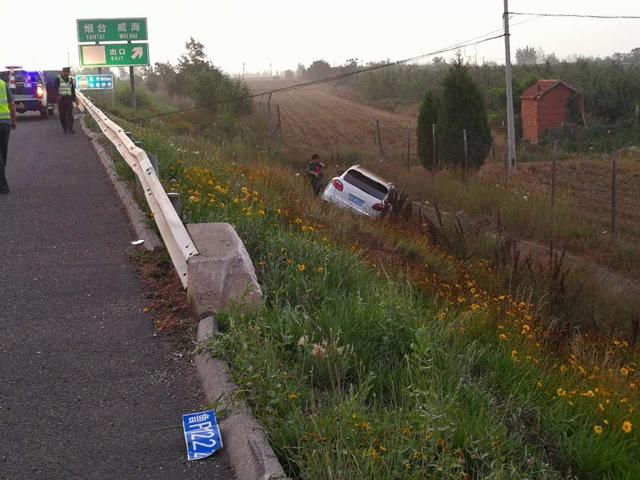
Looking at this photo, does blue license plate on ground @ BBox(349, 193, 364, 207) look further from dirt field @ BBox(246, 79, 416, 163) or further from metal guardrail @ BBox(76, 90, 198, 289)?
dirt field @ BBox(246, 79, 416, 163)

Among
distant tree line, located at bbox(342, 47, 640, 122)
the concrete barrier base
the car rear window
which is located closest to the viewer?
the concrete barrier base

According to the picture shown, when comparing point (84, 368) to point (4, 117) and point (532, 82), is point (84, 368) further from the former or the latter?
point (532, 82)

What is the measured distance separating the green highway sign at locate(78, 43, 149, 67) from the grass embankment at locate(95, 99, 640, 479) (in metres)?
27.0

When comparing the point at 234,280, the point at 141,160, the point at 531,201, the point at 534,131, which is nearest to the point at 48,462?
the point at 234,280

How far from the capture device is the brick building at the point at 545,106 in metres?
44.6

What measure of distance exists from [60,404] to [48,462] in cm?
63

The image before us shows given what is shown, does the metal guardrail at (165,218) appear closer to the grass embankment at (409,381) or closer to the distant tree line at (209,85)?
the grass embankment at (409,381)

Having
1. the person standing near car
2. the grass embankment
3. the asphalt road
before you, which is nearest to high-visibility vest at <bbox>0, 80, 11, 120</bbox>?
the asphalt road

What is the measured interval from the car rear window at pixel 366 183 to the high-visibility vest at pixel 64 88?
7.04 metres

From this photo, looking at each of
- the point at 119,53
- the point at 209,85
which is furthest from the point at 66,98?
the point at 209,85

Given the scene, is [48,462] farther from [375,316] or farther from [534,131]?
[534,131]

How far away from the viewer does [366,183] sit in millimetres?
18500

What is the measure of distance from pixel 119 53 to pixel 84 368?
2918 cm

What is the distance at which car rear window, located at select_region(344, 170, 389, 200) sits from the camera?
1839cm
